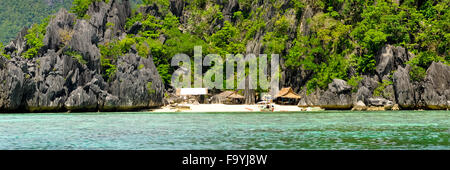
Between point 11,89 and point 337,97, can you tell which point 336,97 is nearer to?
point 337,97

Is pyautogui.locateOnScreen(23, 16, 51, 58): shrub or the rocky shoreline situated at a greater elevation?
pyautogui.locateOnScreen(23, 16, 51, 58): shrub

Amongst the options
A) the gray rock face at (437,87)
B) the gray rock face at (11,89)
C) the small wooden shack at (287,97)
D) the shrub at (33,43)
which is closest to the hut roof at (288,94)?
the small wooden shack at (287,97)

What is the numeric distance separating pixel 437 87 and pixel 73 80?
43227mm

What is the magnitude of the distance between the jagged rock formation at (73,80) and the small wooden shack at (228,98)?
443 inches

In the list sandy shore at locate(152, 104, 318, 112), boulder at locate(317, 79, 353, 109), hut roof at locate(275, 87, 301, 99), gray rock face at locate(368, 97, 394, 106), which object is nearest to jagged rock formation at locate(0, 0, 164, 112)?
sandy shore at locate(152, 104, 318, 112)

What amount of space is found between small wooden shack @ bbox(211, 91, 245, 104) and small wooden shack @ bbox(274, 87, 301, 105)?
211 inches

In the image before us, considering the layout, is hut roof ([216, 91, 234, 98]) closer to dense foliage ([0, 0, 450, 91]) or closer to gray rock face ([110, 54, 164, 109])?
dense foliage ([0, 0, 450, 91])

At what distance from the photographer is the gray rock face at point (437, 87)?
5381 cm

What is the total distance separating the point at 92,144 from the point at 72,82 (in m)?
39.0

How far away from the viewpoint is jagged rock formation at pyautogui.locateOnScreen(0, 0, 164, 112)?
53562 millimetres

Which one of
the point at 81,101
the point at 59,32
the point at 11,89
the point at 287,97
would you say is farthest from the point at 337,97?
the point at 11,89
